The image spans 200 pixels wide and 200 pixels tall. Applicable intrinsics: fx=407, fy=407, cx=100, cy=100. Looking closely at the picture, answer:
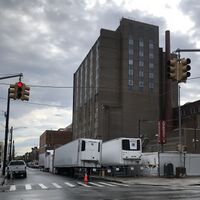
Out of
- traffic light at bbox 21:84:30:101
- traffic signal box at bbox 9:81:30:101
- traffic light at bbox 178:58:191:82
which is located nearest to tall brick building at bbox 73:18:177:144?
traffic light at bbox 21:84:30:101

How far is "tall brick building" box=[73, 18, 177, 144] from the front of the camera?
114312 mm

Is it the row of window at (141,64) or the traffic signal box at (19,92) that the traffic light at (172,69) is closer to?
the traffic signal box at (19,92)

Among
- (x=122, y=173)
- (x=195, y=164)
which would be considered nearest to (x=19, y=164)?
(x=122, y=173)

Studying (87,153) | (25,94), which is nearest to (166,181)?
(87,153)

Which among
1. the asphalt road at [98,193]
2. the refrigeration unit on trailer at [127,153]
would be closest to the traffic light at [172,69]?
the asphalt road at [98,193]

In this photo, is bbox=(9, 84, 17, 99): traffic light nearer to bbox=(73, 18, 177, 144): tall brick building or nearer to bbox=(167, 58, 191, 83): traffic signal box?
bbox=(167, 58, 191, 83): traffic signal box

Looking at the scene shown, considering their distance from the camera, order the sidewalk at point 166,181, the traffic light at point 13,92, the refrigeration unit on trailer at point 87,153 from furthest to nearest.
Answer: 1. the refrigeration unit on trailer at point 87,153
2. the sidewalk at point 166,181
3. the traffic light at point 13,92

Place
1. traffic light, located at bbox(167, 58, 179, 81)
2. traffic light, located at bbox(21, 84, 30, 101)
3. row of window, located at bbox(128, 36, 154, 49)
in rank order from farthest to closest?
1. row of window, located at bbox(128, 36, 154, 49)
2. traffic light, located at bbox(21, 84, 30, 101)
3. traffic light, located at bbox(167, 58, 179, 81)

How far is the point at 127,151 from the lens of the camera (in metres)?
39.5

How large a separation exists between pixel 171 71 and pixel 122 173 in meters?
24.2

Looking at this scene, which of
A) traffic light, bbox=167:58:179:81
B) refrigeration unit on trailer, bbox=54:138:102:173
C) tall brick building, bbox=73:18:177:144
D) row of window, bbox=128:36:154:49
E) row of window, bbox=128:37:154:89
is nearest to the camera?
traffic light, bbox=167:58:179:81

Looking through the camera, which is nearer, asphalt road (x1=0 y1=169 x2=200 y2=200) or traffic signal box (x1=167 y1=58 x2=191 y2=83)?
traffic signal box (x1=167 y1=58 x2=191 y2=83)

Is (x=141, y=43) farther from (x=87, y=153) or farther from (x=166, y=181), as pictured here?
(x=166, y=181)

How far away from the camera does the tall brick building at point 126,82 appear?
114312mm
